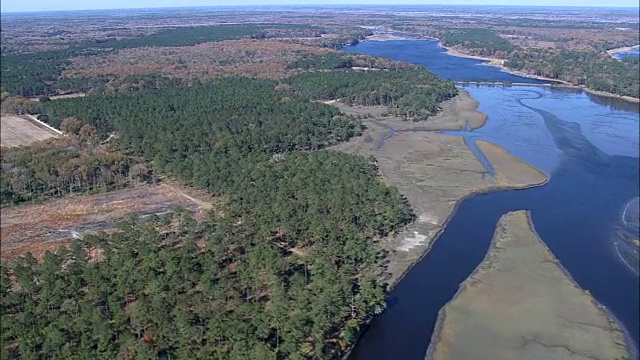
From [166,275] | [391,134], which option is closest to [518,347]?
[166,275]

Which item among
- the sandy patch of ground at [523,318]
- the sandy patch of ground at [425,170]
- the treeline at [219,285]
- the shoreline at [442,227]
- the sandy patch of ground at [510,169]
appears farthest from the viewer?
the sandy patch of ground at [510,169]

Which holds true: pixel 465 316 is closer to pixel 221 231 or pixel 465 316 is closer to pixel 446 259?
pixel 446 259

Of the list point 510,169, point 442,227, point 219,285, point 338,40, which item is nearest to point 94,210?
point 219,285

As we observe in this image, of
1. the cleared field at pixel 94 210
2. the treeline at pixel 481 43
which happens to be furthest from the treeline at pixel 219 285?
the treeline at pixel 481 43

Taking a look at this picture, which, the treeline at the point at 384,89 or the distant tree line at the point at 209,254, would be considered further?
the treeline at the point at 384,89

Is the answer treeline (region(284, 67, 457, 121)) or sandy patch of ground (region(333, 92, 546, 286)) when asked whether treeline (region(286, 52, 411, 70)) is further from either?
sandy patch of ground (region(333, 92, 546, 286))

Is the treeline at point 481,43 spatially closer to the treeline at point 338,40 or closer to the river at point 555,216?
the treeline at point 338,40
